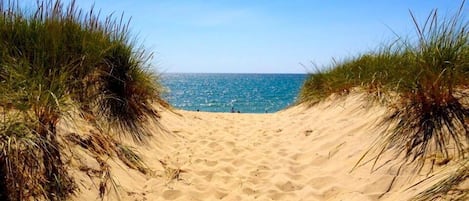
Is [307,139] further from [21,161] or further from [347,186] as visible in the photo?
[21,161]

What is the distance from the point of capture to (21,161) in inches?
99.7

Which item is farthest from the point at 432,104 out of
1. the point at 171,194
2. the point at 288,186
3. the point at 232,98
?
the point at 232,98

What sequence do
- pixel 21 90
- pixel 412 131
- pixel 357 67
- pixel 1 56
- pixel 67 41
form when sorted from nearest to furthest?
pixel 21 90, pixel 1 56, pixel 412 131, pixel 67 41, pixel 357 67

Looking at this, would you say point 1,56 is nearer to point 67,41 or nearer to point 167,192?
point 67,41

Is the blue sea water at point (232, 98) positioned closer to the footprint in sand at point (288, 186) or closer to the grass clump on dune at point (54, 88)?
the grass clump on dune at point (54, 88)

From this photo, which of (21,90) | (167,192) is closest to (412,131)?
(167,192)

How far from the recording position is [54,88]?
9.80 ft

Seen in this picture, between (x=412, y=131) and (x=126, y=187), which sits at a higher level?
(x=412, y=131)

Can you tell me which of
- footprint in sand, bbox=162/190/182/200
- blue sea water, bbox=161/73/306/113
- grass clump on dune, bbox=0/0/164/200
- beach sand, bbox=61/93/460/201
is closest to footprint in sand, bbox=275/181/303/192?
beach sand, bbox=61/93/460/201

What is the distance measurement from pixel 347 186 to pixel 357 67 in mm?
4440

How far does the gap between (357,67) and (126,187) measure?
5388mm

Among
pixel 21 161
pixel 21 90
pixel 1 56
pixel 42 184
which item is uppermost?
pixel 1 56

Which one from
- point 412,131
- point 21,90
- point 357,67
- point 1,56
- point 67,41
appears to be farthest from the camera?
point 357,67

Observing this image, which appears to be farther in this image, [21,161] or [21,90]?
[21,90]
